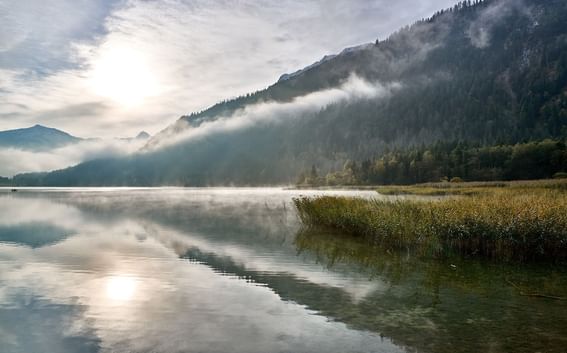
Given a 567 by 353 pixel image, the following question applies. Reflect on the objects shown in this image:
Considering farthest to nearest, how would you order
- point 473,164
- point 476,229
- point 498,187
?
point 473,164 → point 498,187 → point 476,229

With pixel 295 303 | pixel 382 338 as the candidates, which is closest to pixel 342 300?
pixel 295 303

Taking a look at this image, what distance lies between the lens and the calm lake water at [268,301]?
35.2 feet

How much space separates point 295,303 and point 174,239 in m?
18.1

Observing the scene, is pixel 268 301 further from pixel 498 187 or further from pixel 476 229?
pixel 498 187

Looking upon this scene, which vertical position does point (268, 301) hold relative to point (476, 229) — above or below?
below

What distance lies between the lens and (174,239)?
100 feet

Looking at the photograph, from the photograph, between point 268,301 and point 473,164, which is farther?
point 473,164

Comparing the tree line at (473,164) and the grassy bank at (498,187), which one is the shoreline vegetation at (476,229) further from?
the tree line at (473,164)

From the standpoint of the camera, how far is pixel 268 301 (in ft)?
47.9

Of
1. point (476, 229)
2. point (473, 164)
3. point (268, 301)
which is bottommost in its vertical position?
point (268, 301)

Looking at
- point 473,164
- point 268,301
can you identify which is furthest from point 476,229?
point 473,164

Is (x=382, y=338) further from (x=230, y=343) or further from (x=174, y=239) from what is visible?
(x=174, y=239)

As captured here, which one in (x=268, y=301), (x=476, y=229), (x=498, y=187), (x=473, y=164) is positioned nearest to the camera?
(x=268, y=301)

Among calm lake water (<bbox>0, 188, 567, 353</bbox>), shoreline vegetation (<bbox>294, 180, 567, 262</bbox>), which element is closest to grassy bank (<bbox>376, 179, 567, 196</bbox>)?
shoreline vegetation (<bbox>294, 180, 567, 262</bbox>)
